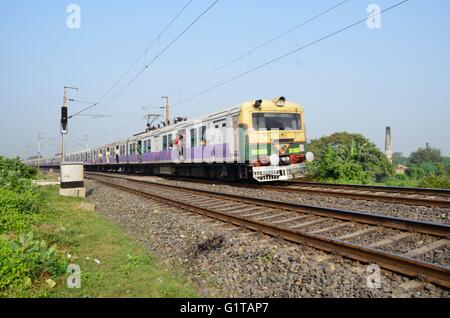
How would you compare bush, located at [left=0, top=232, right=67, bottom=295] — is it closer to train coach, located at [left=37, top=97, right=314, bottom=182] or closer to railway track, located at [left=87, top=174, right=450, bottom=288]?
railway track, located at [left=87, top=174, right=450, bottom=288]

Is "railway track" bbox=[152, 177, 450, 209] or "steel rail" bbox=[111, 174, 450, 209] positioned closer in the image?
"steel rail" bbox=[111, 174, 450, 209]

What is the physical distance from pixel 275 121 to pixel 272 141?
2.84 feet

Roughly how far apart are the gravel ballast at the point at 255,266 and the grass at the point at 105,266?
0.99 feet

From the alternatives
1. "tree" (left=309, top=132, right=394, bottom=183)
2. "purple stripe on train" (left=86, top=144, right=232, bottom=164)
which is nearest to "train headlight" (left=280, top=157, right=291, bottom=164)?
"purple stripe on train" (left=86, top=144, right=232, bottom=164)

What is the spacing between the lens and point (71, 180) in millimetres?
13414

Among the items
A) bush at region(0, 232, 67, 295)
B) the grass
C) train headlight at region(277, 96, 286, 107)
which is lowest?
the grass

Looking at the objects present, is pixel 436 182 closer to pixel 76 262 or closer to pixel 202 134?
pixel 202 134

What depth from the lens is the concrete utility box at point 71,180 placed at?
43.4ft

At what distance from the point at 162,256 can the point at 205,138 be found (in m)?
10.4

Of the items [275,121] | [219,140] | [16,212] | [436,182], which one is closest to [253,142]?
[275,121]

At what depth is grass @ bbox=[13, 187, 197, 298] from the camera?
3824 mm

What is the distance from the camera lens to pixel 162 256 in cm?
542
